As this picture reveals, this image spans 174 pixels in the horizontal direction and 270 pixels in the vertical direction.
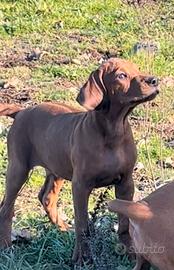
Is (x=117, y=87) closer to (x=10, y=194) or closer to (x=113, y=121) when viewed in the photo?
(x=113, y=121)

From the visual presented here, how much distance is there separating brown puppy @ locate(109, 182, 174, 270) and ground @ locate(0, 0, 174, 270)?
0.87 metres

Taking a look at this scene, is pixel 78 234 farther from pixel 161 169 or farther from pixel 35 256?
pixel 161 169

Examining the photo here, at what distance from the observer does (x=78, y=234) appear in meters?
5.68

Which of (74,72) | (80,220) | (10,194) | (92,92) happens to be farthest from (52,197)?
(74,72)

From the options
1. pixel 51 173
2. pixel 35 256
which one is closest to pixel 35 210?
pixel 51 173

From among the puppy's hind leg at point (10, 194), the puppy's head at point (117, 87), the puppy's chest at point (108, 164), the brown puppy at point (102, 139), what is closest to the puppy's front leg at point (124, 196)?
the brown puppy at point (102, 139)

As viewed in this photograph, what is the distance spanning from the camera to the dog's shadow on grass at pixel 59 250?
5590 mm

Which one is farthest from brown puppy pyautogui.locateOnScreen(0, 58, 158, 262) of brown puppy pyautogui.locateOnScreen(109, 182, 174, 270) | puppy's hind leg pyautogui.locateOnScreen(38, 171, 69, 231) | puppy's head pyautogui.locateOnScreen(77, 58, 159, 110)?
brown puppy pyautogui.locateOnScreen(109, 182, 174, 270)

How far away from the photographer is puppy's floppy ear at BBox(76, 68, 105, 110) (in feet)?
18.2

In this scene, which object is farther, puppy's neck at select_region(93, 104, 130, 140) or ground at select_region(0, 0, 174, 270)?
ground at select_region(0, 0, 174, 270)

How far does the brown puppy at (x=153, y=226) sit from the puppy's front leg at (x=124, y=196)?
0.87 m

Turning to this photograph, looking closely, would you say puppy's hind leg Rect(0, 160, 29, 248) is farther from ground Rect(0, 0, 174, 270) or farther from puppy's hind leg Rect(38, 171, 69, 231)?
puppy's hind leg Rect(38, 171, 69, 231)

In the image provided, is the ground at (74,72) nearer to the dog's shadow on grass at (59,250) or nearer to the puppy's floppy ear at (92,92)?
the dog's shadow on grass at (59,250)

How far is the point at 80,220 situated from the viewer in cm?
571
